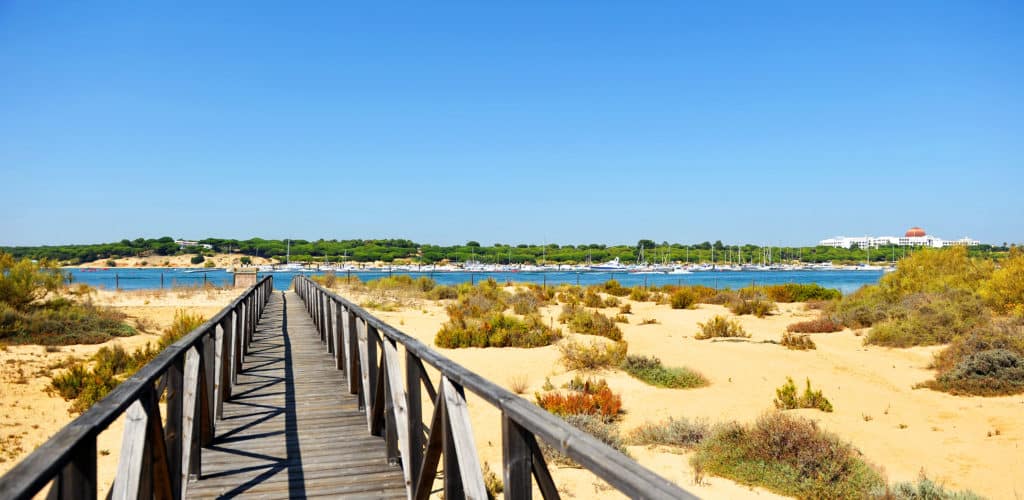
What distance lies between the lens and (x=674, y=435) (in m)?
8.18

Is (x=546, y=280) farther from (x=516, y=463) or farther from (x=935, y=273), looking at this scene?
(x=516, y=463)

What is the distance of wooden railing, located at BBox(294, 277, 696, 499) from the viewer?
5.50 ft

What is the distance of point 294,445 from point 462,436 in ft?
9.91

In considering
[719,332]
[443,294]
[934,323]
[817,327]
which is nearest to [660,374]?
[719,332]

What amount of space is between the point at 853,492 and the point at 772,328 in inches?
595

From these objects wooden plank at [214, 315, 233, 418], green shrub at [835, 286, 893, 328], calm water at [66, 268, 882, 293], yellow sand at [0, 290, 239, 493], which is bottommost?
calm water at [66, 268, 882, 293]

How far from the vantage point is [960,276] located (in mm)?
20609

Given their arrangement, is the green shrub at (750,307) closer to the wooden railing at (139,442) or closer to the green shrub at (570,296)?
the green shrub at (570,296)

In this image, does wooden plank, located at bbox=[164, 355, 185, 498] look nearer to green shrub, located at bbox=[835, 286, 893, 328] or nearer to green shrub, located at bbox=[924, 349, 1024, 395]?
green shrub, located at bbox=[924, 349, 1024, 395]

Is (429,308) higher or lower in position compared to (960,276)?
lower

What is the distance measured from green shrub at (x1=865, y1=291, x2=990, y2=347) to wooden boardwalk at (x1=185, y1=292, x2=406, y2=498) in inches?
547

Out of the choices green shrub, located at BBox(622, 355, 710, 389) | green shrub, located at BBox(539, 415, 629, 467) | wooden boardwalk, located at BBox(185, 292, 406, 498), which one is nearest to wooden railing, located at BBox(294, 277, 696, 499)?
wooden boardwalk, located at BBox(185, 292, 406, 498)

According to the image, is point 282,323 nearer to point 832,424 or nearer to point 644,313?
point 832,424

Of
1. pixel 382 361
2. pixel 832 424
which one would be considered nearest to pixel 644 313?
pixel 832 424
